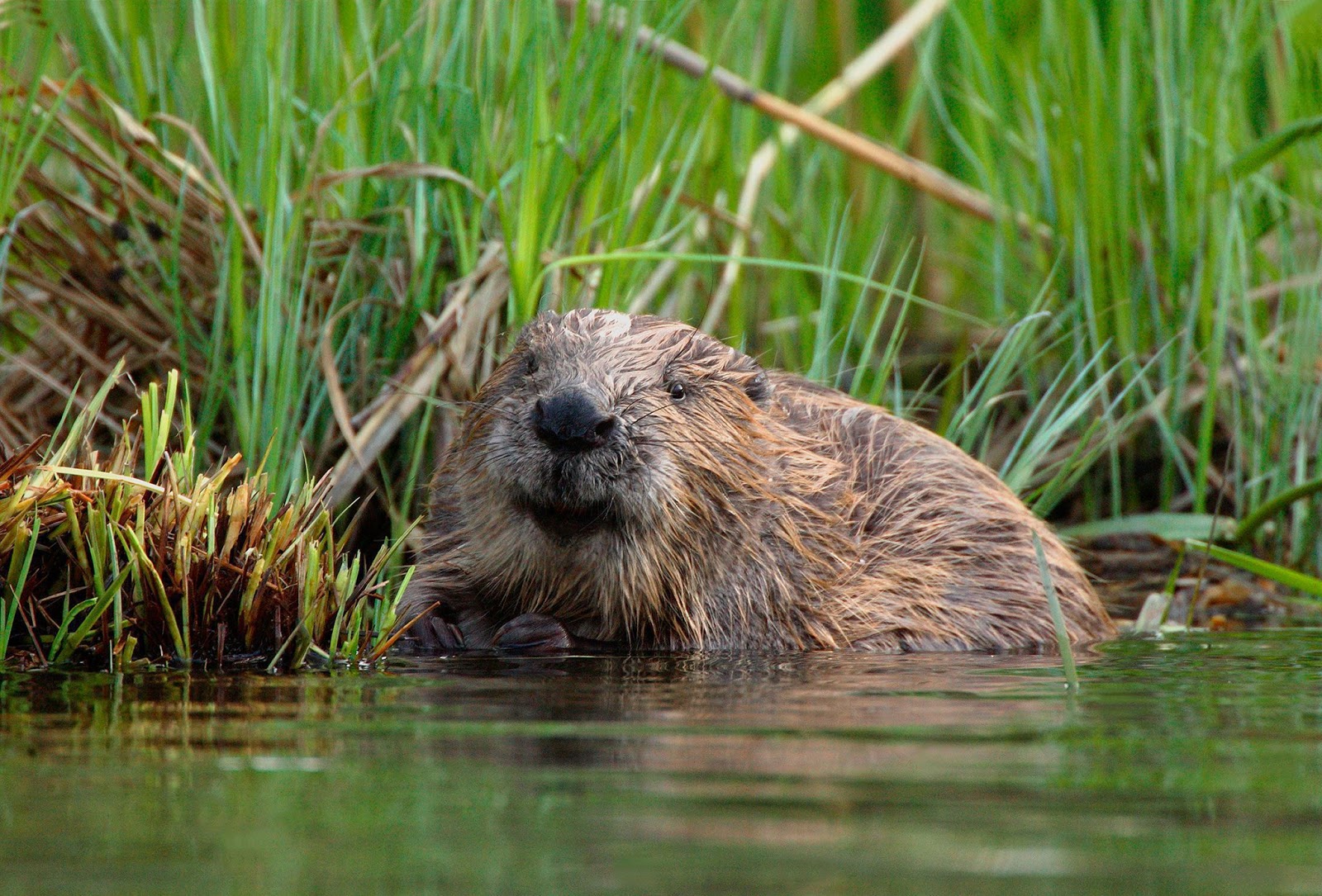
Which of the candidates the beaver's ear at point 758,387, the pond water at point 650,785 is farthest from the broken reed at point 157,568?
the beaver's ear at point 758,387

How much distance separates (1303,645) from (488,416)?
5.63 ft

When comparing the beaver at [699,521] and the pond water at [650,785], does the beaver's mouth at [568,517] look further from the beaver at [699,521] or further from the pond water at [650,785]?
the pond water at [650,785]

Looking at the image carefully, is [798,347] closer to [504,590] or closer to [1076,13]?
[1076,13]

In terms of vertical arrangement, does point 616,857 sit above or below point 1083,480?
below

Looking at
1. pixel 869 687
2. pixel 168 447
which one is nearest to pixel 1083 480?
pixel 869 687

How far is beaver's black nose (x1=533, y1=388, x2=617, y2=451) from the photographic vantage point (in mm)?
3141

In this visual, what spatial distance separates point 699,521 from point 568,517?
0.31 meters

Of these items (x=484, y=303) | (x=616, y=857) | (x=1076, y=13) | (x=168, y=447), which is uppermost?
(x=1076, y=13)

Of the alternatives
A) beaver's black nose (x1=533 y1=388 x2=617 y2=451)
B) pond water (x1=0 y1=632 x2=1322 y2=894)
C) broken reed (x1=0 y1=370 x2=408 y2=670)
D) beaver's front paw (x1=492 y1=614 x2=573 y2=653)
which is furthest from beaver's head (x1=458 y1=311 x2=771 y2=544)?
pond water (x1=0 y1=632 x2=1322 y2=894)

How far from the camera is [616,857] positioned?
56.0 inches

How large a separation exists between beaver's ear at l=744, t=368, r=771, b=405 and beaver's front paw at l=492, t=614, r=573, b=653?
2.41 feet

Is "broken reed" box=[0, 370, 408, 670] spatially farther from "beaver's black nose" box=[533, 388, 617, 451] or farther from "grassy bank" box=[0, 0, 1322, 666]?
"beaver's black nose" box=[533, 388, 617, 451]

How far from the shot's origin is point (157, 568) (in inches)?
111

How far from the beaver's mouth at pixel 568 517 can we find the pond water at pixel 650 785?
0.56 metres
